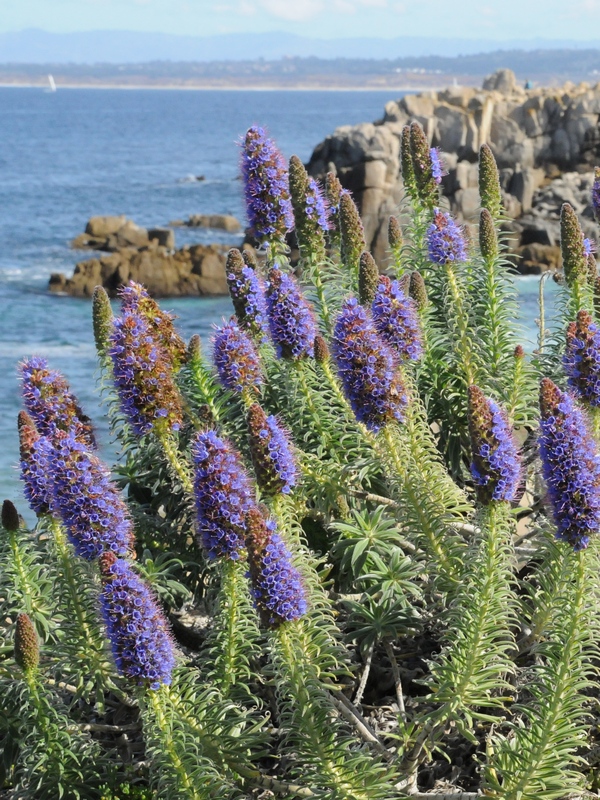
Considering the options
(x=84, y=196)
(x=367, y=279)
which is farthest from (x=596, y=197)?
(x=84, y=196)

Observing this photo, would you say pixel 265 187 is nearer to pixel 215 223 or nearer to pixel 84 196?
pixel 215 223

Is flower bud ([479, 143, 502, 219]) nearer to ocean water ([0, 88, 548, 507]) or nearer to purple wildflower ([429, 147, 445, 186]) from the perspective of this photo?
purple wildflower ([429, 147, 445, 186])

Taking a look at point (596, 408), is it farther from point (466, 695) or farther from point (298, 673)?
point (298, 673)

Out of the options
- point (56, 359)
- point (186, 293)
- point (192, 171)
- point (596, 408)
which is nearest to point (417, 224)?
point (596, 408)

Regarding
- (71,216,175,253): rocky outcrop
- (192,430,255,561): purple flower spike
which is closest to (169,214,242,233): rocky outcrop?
(71,216,175,253): rocky outcrop

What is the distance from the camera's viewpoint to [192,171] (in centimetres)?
10388

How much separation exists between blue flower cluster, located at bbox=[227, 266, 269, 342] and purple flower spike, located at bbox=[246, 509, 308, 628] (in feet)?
8.13

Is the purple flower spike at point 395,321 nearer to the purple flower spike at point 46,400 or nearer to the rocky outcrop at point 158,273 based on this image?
the purple flower spike at point 46,400

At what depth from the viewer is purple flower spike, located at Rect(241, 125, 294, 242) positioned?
7.10 meters

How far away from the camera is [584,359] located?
5.20m

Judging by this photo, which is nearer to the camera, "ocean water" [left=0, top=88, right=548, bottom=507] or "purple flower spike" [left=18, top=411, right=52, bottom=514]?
"purple flower spike" [left=18, top=411, right=52, bottom=514]

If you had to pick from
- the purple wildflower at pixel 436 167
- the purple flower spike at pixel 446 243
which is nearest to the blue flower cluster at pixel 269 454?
the purple flower spike at pixel 446 243

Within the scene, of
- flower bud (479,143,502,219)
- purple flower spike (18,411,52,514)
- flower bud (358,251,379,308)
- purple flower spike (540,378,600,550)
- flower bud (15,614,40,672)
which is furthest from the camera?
flower bud (479,143,502,219)

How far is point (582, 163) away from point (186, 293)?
26.3 m
